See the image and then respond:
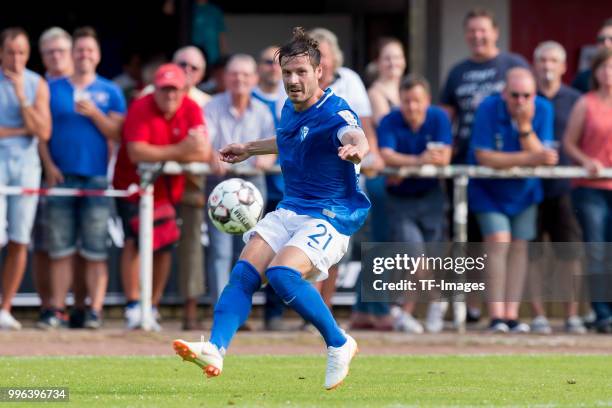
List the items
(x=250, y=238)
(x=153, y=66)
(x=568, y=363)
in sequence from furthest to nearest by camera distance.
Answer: (x=153, y=66)
(x=568, y=363)
(x=250, y=238)

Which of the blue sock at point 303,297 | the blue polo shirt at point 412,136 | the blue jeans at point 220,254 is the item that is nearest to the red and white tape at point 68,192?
the blue jeans at point 220,254

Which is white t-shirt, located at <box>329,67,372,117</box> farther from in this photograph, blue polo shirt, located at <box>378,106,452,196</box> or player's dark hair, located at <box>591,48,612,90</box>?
player's dark hair, located at <box>591,48,612,90</box>

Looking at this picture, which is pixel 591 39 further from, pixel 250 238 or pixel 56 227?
pixel 250 238

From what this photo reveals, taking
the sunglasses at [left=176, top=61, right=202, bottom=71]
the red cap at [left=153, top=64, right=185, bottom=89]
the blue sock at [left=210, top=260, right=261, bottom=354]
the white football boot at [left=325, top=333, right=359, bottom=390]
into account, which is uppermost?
the sunglasses at [left=176, top=61, right=202, bottom=71]

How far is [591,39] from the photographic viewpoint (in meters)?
17.9

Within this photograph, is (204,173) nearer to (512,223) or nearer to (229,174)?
(229,174)

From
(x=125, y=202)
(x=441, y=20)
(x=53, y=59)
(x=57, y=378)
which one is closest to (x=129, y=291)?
(x=125, y=202)

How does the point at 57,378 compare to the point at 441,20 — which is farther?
the point at 441,20

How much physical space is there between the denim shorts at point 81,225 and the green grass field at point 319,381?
2255mm

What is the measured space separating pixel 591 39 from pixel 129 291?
7.45m

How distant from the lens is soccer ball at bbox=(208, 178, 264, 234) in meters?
9.91

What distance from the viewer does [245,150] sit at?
918 centimetres

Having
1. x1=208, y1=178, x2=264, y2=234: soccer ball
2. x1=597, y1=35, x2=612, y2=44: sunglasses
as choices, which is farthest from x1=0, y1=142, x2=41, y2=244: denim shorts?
x1=597, y1=35, x2=612, y2=44: sunglasses

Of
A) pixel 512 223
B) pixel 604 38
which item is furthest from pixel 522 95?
pixel 604 38
